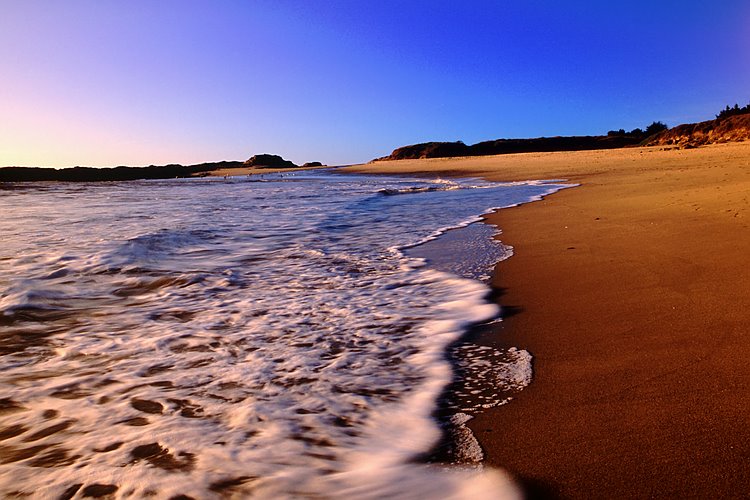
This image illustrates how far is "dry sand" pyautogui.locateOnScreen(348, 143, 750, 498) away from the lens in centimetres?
161

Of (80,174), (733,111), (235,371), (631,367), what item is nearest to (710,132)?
(733,111)

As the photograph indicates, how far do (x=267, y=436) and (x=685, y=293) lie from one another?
2.83 m

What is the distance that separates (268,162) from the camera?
90.3 metres

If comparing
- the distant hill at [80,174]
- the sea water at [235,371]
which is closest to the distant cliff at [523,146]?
the distant hill at [80,174]

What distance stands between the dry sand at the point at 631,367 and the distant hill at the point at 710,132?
28182mm

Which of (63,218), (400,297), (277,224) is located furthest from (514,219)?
(63,218)

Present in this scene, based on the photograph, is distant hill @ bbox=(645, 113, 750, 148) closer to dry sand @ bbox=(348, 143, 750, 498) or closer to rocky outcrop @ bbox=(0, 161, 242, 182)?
dry sand @ bbox=(348, 143, 750, 498)

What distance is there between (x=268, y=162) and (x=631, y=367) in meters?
91.7

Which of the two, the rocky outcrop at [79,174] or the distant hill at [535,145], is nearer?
the rocky outcrop at [79,174]

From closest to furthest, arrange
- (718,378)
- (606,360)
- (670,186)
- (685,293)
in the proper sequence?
1. (718,378)
2. (606,360)
3. (685,293)
4. (670,186)

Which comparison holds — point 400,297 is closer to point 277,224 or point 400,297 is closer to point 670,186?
point 277,224

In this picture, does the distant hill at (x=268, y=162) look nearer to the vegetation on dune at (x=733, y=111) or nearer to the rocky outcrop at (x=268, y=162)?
the rocky outcrop at (x=268, y=162)

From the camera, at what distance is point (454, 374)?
249 cm

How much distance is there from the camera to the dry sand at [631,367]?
1.61 m
